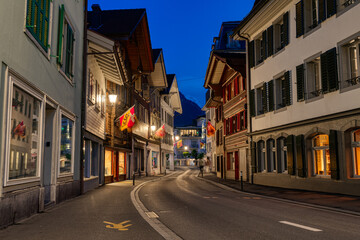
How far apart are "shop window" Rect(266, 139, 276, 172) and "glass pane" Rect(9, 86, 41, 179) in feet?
50.5

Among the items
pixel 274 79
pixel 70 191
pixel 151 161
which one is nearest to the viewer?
pixel 70 191

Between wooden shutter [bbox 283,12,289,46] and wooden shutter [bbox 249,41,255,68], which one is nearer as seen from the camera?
wooden shutter [bbox 283,12,289,46]

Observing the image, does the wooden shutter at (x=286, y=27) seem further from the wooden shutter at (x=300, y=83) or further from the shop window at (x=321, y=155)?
the shop window at (x=321, y=155)

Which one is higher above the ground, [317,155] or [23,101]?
[23,101]

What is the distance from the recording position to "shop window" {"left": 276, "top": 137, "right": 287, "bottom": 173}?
21688 mm

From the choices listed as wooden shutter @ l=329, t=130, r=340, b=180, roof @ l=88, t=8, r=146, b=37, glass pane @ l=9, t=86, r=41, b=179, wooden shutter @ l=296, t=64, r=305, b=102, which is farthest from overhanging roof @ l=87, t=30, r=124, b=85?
wooden shutter @ l=329, t=130, r=340, b=180

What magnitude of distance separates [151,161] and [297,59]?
27.5 metres

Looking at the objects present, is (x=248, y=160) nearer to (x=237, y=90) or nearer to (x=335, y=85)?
(x=237, y=90)

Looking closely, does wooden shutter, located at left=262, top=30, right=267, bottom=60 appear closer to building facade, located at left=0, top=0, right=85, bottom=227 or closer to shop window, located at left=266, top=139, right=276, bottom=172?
shop window, located at left=266, top=139, right=276, bottom=172

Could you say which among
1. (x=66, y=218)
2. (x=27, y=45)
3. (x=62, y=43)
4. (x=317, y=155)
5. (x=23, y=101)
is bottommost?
(x=66, y=218)

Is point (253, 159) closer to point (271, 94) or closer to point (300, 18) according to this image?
point (271, 94)

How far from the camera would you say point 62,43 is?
45.9 feet

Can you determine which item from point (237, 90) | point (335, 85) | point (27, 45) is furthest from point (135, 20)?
point (27, 45)

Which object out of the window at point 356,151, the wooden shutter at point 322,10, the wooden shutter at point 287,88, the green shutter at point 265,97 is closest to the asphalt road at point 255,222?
the window at point 356,151
